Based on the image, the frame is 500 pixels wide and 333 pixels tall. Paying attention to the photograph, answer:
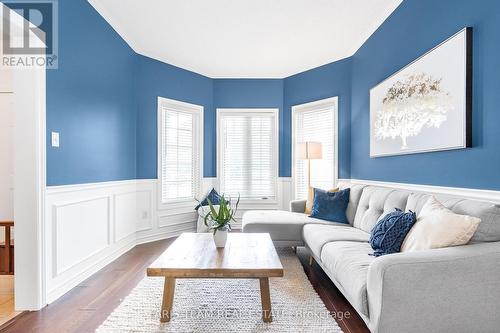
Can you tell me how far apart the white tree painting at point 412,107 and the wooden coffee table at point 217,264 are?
174cm

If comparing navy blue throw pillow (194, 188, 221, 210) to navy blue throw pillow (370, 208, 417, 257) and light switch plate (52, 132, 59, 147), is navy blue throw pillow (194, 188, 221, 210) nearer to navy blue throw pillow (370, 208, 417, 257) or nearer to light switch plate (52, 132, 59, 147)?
light switch plate (52, 132, 59, 147)

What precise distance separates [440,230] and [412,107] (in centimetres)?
143

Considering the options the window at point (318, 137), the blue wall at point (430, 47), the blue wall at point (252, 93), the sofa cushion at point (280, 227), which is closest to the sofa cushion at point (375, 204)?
the blue wall at point (430, 47)

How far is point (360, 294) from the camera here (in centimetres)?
172

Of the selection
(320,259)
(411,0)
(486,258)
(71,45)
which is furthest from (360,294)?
(71,45)

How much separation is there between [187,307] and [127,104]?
9.60 ft

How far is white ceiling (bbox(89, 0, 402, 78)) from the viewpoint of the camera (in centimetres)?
313

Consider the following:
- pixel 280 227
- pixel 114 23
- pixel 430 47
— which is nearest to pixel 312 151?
pixel 280 227

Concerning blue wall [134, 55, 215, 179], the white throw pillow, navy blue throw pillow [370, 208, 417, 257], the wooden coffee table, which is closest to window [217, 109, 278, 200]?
blue wall [134, 55, 215, 179]

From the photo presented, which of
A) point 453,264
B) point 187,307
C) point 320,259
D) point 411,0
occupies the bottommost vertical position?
point 187,307

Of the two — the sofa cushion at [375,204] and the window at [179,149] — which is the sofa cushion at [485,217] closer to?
the sofa cushion at [375,204]

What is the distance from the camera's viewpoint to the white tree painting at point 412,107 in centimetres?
242

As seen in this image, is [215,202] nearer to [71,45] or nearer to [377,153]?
[377,153]

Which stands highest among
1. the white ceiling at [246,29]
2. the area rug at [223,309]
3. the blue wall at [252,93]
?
the white ceiling at [246,29]
